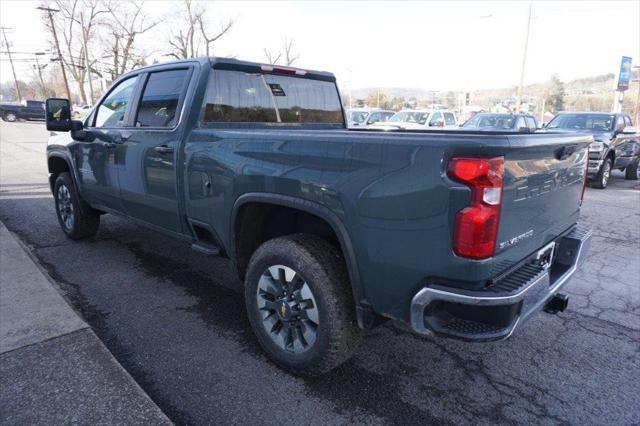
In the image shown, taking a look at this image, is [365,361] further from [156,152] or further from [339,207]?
[156,152]

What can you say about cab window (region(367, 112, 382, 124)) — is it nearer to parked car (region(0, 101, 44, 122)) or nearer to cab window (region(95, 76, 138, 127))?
cab window (region(95, 76, 138, 127))

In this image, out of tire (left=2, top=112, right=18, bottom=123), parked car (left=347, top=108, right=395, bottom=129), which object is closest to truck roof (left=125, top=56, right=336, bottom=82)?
parked car (left=347, top=108, right=395, bottom=129)

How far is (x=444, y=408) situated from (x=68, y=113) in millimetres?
4506

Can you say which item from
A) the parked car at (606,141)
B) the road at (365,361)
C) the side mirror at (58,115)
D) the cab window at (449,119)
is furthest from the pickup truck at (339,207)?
the cab window at (449,119)

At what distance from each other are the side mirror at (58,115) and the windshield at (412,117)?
15047mm

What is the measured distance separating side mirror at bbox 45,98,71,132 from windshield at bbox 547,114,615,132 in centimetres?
1090

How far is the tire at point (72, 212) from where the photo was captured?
16.8 feet

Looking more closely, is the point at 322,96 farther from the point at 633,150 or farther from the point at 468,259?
the point at 633,150

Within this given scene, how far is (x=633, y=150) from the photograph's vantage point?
11.5 meters

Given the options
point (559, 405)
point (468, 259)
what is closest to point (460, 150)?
point (468, 259)

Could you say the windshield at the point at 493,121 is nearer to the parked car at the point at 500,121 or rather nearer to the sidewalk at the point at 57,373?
the parked car at the point at 500,121

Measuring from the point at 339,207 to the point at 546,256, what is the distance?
138 centimetres

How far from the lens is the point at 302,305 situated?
261 cm

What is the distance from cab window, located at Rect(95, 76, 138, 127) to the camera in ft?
13.5
